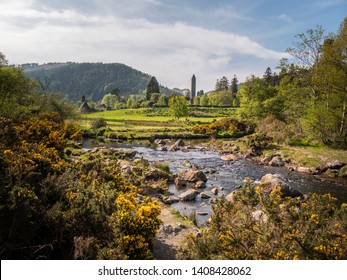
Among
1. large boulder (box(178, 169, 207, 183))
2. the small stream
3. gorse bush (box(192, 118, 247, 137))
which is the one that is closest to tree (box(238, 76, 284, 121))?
gorse bush (box(192, 118, 247, 137))

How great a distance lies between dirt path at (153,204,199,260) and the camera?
1195cm

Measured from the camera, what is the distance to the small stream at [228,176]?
67.6 feet

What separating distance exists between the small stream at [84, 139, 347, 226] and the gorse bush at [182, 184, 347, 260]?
7.56m

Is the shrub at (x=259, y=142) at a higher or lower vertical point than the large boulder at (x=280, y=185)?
higher

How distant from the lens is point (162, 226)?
48.7 ft

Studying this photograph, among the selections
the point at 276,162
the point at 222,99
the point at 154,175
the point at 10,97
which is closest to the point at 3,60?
the point at 10,97

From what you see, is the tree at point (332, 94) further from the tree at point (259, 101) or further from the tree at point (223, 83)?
the tree at point (223, 83)

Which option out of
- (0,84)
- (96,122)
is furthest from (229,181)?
(96,122)

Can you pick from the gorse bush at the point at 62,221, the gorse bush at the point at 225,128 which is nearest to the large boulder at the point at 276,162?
the gorse bush at the point at 62,221

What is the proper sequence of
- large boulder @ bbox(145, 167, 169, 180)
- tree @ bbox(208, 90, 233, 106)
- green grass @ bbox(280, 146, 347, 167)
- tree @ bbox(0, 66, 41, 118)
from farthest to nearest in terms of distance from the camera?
tree @ bbox(208, 90, 233, 106)
green grass @ bbox(280, 146, 347, 167)
tree @ bbox(0, 66, 41, 118)
large boulder @ bbox(145, 167, 169, 180)

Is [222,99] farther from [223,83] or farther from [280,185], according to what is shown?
[280,185]

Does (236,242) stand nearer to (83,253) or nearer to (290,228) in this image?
(290,228)

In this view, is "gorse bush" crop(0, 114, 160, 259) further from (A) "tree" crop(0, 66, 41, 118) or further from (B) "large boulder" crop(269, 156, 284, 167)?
(B) "large boulder" crop(269, 156, 284, 167)

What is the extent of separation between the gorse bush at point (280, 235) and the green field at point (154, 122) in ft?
176
